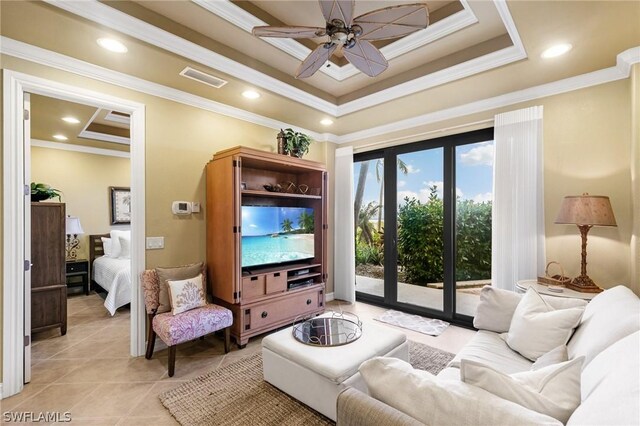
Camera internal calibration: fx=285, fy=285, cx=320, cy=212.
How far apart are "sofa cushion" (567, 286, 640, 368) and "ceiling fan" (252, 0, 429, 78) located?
1.86 meters

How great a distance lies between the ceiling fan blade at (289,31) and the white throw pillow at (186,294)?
2246 mm

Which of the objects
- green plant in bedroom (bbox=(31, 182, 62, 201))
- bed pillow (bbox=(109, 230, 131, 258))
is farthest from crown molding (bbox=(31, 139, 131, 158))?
green plant in bedroom (bbox=(31, 182, 62, 201))

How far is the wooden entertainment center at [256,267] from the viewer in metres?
2.93

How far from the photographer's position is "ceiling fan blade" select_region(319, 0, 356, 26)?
1.61m

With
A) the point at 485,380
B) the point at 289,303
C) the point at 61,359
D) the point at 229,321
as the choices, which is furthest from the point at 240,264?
the point at 485,380

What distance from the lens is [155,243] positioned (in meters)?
2.89

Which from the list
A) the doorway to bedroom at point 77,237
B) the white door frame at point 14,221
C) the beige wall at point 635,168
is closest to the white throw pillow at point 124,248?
the doorway to bedroom at point 77,237

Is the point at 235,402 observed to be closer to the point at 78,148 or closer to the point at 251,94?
the point at 251,94

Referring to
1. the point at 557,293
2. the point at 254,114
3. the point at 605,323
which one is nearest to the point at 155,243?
the point at 254,114

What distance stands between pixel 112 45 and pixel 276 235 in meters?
2.31

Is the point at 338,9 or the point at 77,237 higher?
the point at 338,9

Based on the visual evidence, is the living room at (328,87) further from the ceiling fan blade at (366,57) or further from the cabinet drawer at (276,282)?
the cabinet drawer at (276,282)

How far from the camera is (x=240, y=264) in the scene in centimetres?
295

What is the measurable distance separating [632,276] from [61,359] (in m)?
5.08
